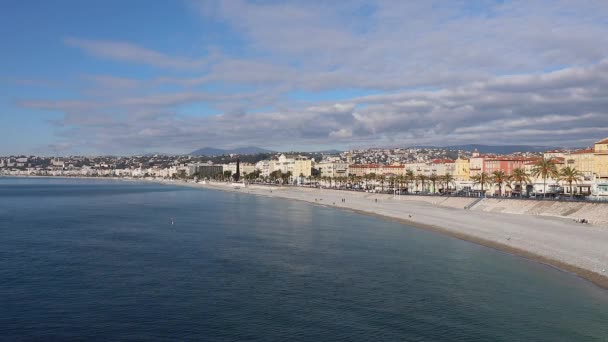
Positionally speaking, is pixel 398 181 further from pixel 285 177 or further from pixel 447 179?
pixel 285 177

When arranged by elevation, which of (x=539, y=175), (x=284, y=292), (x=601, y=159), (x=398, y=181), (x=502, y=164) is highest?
(x=601, y=159)

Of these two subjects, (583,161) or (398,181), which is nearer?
(583,161)

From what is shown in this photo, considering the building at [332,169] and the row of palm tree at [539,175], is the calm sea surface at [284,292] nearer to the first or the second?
the row of palm tree at [539,175]

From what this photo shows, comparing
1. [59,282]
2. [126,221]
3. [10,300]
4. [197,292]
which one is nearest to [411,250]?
[197,292]

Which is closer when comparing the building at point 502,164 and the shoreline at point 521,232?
the shoreline at point 521,232

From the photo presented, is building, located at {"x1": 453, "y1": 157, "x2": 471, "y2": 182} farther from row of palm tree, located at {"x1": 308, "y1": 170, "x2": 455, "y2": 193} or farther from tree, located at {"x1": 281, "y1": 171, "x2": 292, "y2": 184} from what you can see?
tree, located at {"x1": 281, "y1": 171, "x2": 292, "y2": 184}

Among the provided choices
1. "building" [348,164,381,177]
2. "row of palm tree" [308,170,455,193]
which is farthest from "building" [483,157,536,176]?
"building" [348,164,381,177]

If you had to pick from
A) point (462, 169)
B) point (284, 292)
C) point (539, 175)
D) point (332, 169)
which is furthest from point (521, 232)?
point (332, 169)

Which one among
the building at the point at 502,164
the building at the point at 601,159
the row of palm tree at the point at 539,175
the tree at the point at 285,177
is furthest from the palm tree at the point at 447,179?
the tree at the point at 285,177
